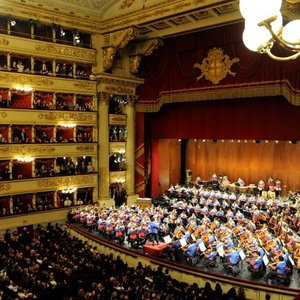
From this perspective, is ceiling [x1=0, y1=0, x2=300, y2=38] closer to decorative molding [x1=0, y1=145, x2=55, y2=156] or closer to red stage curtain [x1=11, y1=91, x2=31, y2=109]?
red stage curtain [x1=11, y1=91, x2=31, y2=109]

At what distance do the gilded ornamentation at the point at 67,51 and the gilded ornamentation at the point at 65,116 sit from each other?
2.85m

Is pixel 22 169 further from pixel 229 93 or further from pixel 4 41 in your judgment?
pixel 229 93

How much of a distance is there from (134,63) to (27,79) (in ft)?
19.7

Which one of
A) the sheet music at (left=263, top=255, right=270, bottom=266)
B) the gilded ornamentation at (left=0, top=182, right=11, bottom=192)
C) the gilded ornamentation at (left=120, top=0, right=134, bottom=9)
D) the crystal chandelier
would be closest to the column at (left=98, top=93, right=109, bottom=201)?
the gilded ornamentation at (left=120, top=0, right=134, bottom=9)

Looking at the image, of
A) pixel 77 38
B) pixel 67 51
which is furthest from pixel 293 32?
pixel 77 38

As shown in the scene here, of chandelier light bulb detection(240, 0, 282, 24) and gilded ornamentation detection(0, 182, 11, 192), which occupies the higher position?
chandelier light bulb detection(240, 0, 282, 24)

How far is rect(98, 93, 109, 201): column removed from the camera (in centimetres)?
2000

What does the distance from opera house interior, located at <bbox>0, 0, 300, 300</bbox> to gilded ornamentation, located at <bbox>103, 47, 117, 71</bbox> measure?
76 mm

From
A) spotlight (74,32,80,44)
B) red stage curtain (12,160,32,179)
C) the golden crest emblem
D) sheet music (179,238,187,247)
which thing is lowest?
sheet music (179,238,187,247)

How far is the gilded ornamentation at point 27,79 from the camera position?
55.2ft

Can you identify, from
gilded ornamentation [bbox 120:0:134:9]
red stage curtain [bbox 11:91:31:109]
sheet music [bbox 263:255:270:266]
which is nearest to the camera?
sheet music [bbox 263:255:270:266]

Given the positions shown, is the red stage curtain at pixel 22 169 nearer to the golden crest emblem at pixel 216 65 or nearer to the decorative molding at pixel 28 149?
the decorative molding at pixel 28 149

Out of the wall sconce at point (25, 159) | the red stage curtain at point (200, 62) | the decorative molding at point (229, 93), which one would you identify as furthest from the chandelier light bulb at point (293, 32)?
the wall sconce at point (25, 159)

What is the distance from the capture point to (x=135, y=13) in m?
18.1
